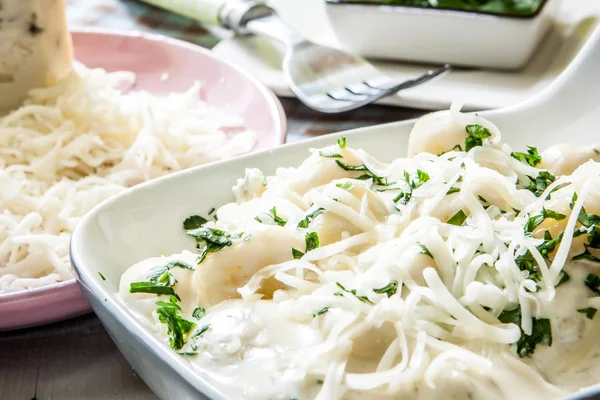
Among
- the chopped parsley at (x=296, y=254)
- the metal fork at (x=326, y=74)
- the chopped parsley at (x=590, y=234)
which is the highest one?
the chopped parsley at (x=590, y=234)

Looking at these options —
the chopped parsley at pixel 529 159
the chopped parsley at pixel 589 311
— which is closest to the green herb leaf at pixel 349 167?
the chopped parsley at pixel 529 159

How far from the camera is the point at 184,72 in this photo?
172 centimetres

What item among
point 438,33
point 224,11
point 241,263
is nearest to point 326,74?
point 438,33

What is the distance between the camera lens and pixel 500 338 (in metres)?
0.66

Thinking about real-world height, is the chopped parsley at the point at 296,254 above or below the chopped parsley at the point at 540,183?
below

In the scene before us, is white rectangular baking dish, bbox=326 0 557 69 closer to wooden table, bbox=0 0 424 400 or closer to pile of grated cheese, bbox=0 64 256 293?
pile of grated cheese, bbox=0 64 256 293

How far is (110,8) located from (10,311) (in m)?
1.73

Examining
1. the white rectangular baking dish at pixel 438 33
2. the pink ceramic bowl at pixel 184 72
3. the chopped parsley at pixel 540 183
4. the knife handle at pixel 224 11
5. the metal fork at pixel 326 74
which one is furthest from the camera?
the knife handle at pixel 224 11

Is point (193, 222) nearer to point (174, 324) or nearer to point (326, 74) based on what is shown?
point (174, 324)

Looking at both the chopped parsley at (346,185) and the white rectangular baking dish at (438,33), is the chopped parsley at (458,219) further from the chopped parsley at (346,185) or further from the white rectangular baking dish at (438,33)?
the white rectangular baking dish at (438,33)

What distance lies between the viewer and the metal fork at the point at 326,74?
155 centimetres

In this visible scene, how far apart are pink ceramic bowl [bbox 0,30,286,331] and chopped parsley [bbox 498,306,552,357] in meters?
0.65

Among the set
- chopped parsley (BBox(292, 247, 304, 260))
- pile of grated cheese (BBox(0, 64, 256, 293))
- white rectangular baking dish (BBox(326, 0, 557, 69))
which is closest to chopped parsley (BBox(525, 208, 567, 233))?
chopped parsley (BBox(292, 247, 304, 260))

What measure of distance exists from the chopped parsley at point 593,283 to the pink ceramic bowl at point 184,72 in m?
0.65
